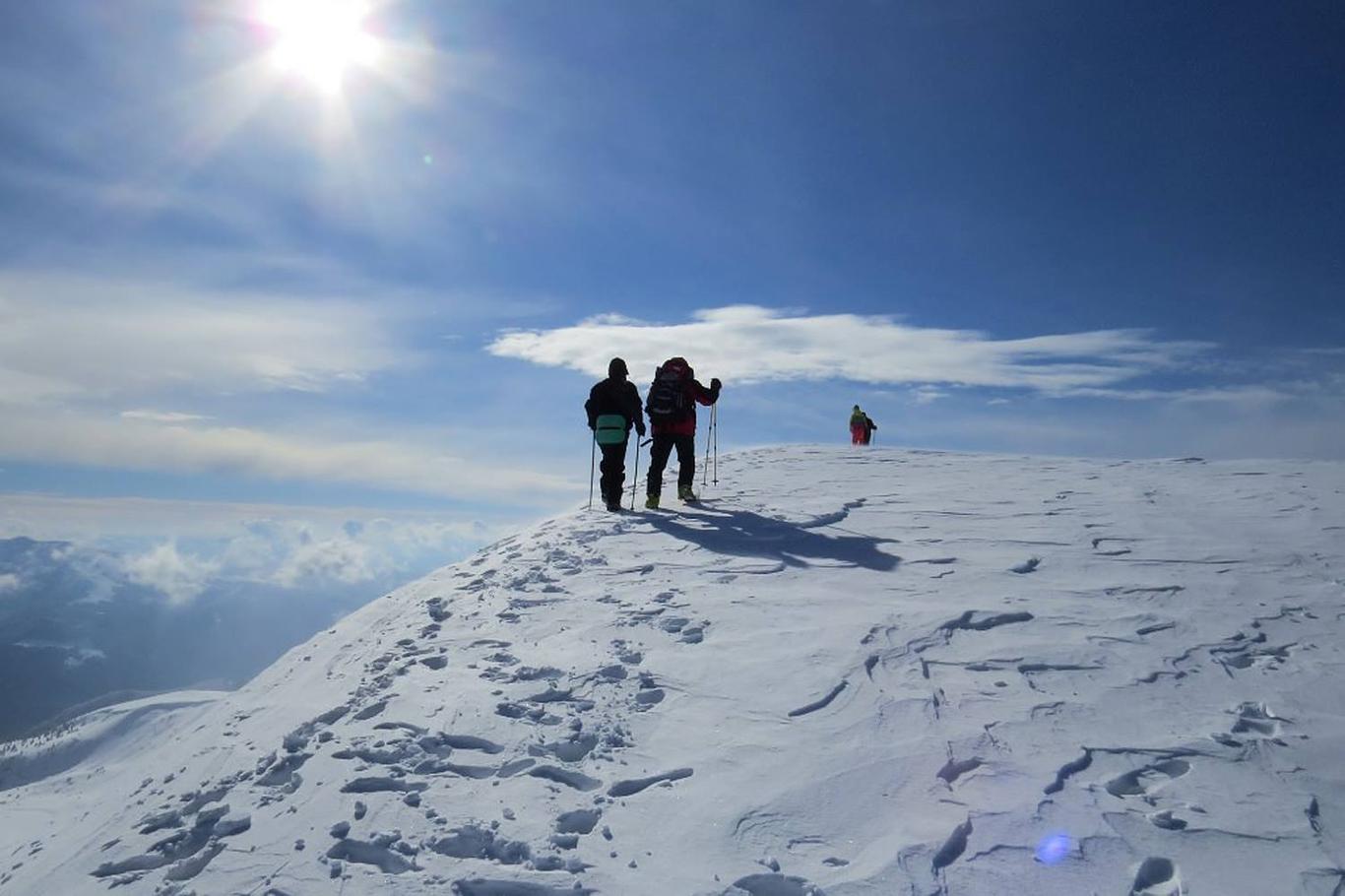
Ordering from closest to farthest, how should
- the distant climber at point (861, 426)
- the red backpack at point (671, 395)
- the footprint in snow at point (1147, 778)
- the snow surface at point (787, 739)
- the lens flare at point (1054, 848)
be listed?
the lens flare at point (1054, 848), the snow surface at point (787, 739), the footprint in snow at point (1147, 778), the red backpack at point (671, 395), the distant climber at point (861, 426)

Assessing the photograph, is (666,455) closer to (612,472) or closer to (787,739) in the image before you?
(612,472)

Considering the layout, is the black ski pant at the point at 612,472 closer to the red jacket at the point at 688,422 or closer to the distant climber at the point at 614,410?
the distant climber at the point at 614,410

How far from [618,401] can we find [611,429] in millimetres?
491

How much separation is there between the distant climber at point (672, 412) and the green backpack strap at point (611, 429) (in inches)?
19.9

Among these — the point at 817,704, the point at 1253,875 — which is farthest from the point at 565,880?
Result: the point at 1253,875

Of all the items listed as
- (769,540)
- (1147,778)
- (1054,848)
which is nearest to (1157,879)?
(1054,848)

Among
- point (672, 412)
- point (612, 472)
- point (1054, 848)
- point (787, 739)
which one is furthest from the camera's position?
point (612, 472)

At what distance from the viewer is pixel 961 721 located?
16.1 ft

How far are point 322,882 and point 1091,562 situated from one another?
25.8 ft

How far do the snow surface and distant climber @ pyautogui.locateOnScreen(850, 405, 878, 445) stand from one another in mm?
17745

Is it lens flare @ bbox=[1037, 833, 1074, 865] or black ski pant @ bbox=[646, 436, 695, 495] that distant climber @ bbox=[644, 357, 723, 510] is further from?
lens flare @ bbox=[1037, 833, 1074, 865]

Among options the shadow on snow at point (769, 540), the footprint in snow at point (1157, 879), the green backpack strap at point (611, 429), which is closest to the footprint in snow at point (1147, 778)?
the footprint in snow at point (1157, 879)

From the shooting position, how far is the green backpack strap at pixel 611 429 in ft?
40.9

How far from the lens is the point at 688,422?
1252 cm
